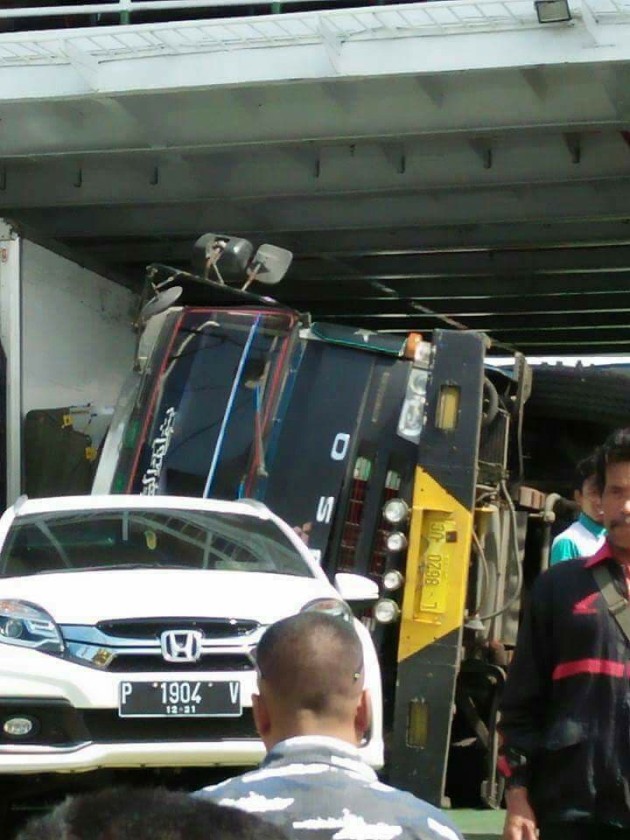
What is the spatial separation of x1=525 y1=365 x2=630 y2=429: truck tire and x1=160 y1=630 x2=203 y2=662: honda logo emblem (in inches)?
130

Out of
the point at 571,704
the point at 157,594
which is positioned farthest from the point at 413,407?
the point at 571,704

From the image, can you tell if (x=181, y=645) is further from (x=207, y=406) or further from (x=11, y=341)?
(x=11, y=341)

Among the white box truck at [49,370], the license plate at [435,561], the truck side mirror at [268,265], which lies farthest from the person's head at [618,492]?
the white box truck at [49,370]

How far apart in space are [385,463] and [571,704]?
16.1 feet

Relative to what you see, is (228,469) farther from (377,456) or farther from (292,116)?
(292,116)

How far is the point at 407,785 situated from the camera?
7.73 meters

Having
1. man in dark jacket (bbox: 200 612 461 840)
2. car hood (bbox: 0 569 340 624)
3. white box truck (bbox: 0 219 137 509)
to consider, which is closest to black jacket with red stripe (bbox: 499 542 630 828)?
man in dark jacket (bbox: 200 612 461 840)

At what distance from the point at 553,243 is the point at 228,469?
238 inches

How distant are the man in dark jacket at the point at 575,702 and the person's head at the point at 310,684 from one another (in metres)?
1.36

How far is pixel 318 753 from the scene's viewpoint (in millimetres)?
2369

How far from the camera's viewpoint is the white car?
257 inches

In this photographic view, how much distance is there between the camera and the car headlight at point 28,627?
671 centimetres

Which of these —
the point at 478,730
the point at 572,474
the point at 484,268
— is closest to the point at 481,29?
the point at 572,474

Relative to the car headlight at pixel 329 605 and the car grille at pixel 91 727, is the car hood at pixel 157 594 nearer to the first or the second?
the car headlight at pixel 329 605
